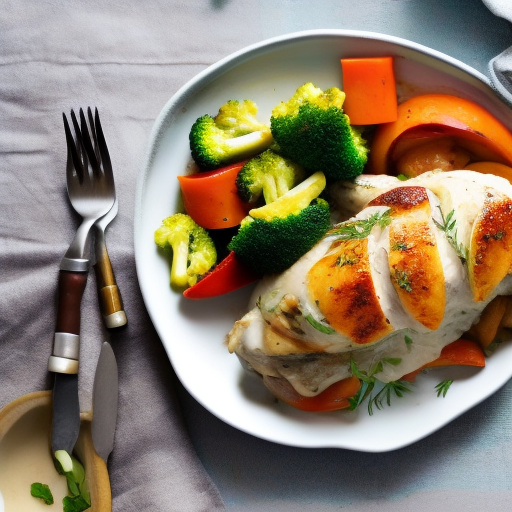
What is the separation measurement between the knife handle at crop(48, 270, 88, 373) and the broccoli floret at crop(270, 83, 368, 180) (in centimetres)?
91

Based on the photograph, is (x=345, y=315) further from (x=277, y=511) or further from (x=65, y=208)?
(x=65, y=208)

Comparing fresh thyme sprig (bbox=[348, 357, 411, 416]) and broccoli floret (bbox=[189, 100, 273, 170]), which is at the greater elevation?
broccoli floret (bbox=[189, 100, 273, 170])

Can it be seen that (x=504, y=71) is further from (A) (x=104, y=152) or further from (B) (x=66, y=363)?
(B) (x=66, y=363)

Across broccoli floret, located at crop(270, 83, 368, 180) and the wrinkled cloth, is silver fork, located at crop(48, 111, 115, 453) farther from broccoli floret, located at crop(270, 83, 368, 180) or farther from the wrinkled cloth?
broccoli floret, located at crop(270, 83, 368, 180)

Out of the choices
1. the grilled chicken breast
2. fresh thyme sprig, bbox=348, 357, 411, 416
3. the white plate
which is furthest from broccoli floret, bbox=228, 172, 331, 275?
fresh thyme sprig, bbox=348, 357, 411, 416

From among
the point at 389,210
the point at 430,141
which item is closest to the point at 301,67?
the point at 430,141

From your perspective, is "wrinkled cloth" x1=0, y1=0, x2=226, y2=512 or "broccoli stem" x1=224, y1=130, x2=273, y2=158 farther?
"wrinkled cloth" x1=0, y1=0, x2=226, y2=512

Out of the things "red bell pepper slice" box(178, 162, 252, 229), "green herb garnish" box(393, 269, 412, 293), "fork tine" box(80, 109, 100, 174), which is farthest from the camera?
"fork tine" box(80, 109, 100, 174)

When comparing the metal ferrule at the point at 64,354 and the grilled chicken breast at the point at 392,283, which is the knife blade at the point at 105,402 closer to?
the metal ferrule at the point at 64,354

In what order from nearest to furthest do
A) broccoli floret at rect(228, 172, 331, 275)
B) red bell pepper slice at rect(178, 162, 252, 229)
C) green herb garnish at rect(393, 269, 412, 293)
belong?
green herb garnish at rect(393, 269, 412, 293) → broccoli floret at rect(228, 172, 331, 275) → red bell pepper slice at rect(178, 162, 252, 229)

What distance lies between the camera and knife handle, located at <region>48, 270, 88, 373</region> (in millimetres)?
2217

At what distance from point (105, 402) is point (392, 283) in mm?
1140

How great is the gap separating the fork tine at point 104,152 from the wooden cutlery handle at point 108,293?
0.88 ft

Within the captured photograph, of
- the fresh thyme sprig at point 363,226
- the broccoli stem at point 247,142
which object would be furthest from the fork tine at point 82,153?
the fresh thyme sprig at point 363,226
